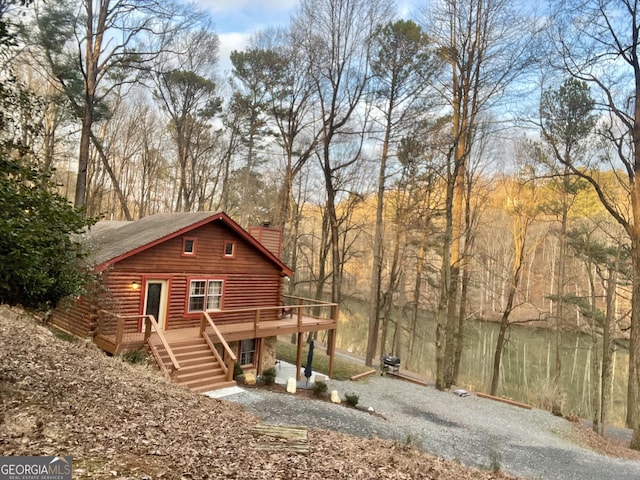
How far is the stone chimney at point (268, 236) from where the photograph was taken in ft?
54.5

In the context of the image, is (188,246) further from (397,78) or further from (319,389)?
(397,78)

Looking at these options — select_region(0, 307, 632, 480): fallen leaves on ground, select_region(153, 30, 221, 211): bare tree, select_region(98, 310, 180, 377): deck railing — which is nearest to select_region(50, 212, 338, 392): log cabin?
select_region(98, 310, 180, 377): deck railing

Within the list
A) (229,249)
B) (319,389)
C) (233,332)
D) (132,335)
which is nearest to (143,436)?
(132,335)

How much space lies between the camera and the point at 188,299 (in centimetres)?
1330

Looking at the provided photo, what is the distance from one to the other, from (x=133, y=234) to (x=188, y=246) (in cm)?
241

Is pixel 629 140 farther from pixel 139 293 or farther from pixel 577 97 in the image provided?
pixel 139 293

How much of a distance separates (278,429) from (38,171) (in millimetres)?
5261

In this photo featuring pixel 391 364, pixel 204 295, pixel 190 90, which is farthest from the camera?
pixel 190 90

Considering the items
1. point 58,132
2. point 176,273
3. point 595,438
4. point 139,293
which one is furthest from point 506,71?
point 58,132

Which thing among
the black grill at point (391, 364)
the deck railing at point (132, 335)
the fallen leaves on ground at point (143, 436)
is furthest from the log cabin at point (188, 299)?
the black grill at point (391, 364)

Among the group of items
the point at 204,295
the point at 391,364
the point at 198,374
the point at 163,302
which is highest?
the point at 204,295

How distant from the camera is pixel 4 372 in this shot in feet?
19.2

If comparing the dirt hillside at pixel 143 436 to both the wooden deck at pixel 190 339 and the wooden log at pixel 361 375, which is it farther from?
the wooden log at pixel 361 375

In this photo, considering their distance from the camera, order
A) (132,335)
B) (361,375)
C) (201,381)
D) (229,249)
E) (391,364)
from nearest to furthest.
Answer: (201,381) < (132,335) < (229,249) < (361,375) < (391,364)
